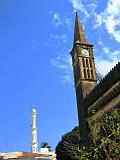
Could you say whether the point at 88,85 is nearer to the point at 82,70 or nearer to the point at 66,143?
the point at 82,70

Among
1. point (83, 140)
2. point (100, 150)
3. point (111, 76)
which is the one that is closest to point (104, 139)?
point (100, 150)

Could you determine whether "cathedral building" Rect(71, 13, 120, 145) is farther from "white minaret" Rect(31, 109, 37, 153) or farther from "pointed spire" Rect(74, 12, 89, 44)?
"white minaret" Rect(31, 109, 37, 153)

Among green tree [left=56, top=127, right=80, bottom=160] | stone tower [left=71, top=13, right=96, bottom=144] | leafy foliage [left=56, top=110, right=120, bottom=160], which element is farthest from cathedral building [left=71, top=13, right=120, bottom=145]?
leafy foliage [left=56, top=110, right=120, bottom=160]

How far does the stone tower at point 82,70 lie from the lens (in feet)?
93.6

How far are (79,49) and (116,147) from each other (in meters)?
18.3

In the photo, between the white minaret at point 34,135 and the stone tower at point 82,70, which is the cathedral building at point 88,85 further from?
the white minaret at point 34,135

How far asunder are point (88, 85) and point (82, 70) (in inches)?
51.0

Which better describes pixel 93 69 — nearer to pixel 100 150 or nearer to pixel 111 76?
pixel 111 76

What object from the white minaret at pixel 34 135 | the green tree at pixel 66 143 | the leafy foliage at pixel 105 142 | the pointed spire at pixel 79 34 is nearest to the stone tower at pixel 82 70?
the pointed spire at pixel 79 34

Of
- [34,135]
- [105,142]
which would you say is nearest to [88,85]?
[105,142]

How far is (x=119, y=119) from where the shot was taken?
13977mm

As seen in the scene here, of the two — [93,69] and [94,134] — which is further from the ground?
[93,69]

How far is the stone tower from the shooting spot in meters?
28.5

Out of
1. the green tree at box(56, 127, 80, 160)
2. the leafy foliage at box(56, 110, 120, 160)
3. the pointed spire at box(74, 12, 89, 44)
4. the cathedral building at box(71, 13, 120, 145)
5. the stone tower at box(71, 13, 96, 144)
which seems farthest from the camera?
the green tree at box(56, 127, 80, 160)
